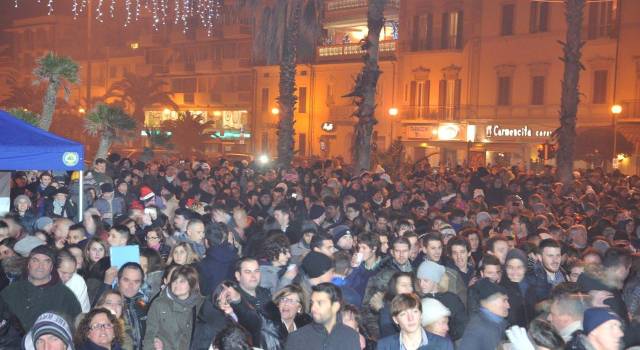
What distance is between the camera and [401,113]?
43.3 m

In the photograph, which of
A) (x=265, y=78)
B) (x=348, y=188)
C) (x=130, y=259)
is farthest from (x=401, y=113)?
(x=130, y=259)

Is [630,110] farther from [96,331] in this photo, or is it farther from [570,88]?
[96,331]

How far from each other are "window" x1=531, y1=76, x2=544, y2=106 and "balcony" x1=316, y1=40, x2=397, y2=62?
8.05 m

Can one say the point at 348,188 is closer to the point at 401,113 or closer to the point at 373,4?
the point at 373,4

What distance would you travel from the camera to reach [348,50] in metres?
45.6

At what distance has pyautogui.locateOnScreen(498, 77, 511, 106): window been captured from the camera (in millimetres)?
39875

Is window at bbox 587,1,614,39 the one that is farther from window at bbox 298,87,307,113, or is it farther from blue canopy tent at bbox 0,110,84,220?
blue canopy tent at bbox 0,110,84,220

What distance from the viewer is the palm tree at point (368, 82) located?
21.9 meters

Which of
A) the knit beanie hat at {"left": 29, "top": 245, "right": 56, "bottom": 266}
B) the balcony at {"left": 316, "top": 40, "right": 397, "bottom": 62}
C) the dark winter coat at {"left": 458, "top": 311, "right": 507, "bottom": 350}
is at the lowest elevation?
the dark winter coat at {"left": 458, "top": 311, "right": 507, "bottom": 350}

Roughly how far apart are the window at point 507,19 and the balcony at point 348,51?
643 cm

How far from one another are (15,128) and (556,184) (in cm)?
1322

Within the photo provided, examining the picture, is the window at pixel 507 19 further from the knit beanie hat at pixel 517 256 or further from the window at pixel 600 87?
the knit beanie hat at pixel 517 256

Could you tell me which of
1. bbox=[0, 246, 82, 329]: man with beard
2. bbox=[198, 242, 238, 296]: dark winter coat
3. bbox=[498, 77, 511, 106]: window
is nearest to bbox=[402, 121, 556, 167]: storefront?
bbox=[498, 77, 511, 106]: window

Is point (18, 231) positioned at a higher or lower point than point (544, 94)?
lower
